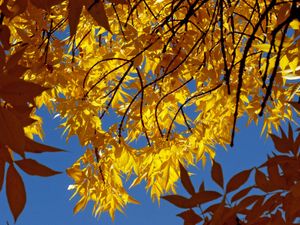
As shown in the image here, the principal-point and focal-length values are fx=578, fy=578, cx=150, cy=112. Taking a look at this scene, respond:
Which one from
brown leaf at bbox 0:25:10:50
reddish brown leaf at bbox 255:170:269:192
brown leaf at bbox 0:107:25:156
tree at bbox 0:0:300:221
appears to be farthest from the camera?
tree at bbox 0:0:300:221

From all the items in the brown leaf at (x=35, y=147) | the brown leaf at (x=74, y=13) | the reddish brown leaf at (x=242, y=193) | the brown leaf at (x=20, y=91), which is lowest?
the reddish brown leaf at (x=242, y=193)

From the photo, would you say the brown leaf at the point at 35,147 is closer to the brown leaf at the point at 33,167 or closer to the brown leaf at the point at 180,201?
the brown leaf at the point at 33,167

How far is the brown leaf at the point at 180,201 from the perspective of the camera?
3.06ft

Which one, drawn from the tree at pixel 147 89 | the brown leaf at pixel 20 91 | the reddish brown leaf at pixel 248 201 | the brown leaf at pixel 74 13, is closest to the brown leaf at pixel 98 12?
the brown leaf at pixel 74 13

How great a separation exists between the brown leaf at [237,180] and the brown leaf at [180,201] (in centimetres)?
6

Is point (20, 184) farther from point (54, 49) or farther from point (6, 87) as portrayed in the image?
point (54, 49)

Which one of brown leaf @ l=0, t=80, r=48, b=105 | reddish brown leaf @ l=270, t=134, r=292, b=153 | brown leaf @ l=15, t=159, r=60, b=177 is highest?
brown leaf @ l=0, t=80, r=48, b=105

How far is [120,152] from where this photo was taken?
2482mm

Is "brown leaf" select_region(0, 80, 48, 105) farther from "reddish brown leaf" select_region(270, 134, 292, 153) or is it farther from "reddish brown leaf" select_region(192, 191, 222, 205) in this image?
"reddish brown leaf" select_region(270, 134, 292, 153)

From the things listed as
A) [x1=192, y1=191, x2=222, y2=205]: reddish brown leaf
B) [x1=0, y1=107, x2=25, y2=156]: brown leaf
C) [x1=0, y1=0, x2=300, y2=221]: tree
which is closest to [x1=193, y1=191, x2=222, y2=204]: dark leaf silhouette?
[x1=192, y1=191, x2=222, y2=205]: reddish brown leaf

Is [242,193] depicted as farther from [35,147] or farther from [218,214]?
[35,147]

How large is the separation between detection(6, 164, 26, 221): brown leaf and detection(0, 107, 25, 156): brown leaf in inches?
3.3

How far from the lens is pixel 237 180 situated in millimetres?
934

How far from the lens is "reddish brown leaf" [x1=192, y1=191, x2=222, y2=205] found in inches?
36.3
